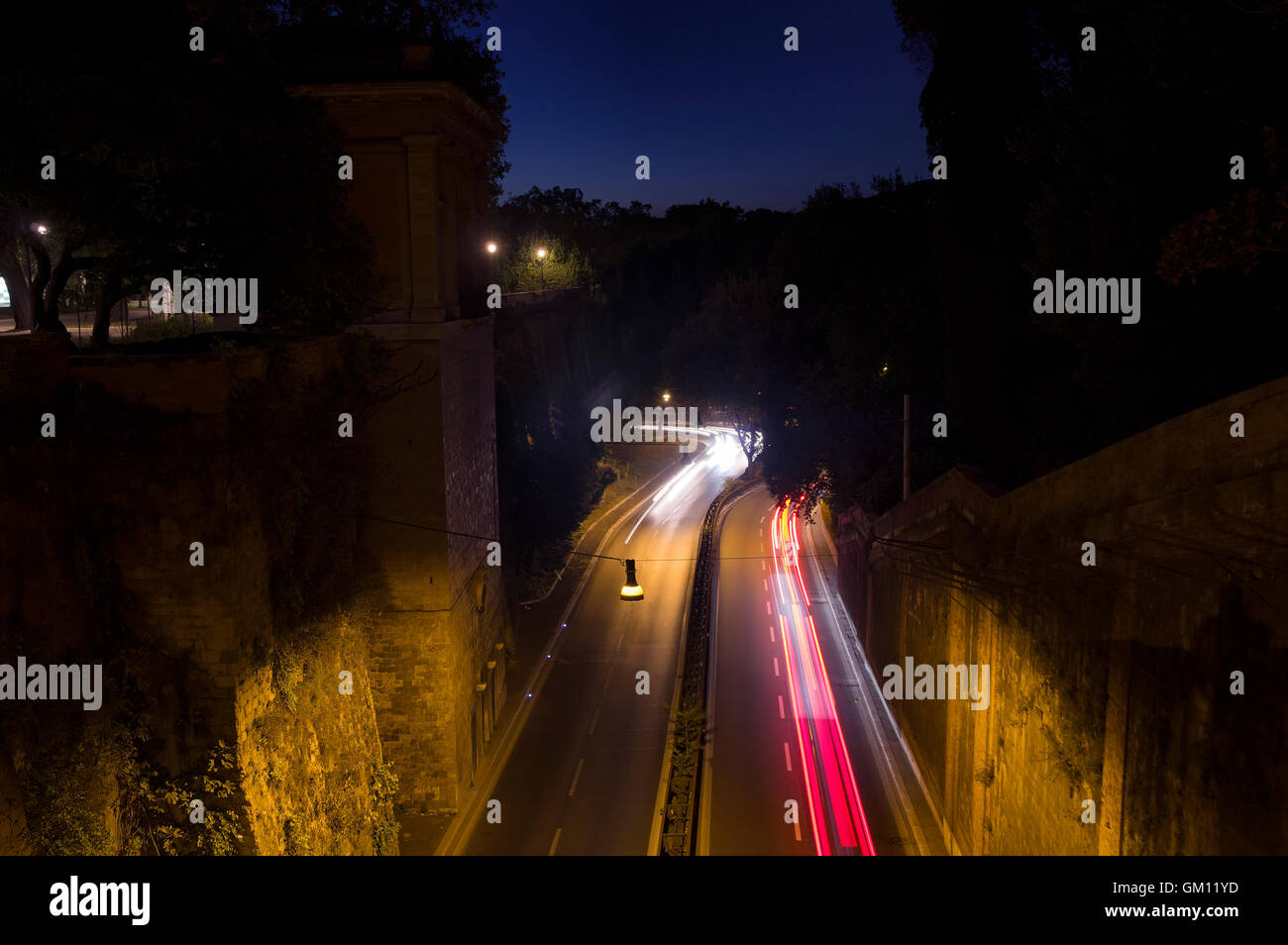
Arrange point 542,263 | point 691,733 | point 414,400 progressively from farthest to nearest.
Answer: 1. point 542,263
2. point 691,733
3. point 414,400

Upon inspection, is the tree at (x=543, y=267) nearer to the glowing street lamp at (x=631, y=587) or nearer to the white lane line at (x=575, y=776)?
the white lane line at (x=575, y=776)

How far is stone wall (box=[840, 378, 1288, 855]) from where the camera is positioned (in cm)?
748

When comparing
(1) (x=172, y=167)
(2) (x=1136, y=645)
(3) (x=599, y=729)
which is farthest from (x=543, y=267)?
(2) (x=1136, y=645)

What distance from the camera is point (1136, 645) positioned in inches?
365

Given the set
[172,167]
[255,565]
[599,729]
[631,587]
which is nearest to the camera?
[255,565]

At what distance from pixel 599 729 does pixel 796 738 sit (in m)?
4.38

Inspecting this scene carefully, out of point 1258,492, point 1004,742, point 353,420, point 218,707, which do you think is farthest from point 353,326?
point 1258,492

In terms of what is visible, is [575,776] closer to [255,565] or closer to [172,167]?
[255,565]

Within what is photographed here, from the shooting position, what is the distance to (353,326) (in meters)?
16.0

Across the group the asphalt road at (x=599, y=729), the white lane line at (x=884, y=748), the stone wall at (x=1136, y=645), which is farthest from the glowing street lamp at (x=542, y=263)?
the stone wall at (x=1136, y=645)

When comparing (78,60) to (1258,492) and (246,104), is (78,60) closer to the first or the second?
(246,104)

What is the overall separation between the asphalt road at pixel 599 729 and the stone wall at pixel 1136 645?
6.38 meters

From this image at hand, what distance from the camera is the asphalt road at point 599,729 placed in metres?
17.5

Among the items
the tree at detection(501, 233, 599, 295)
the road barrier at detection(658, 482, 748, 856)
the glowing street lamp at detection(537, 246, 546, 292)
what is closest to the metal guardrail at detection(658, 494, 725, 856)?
the road barrier at detection(658, 482, 748, 856)
